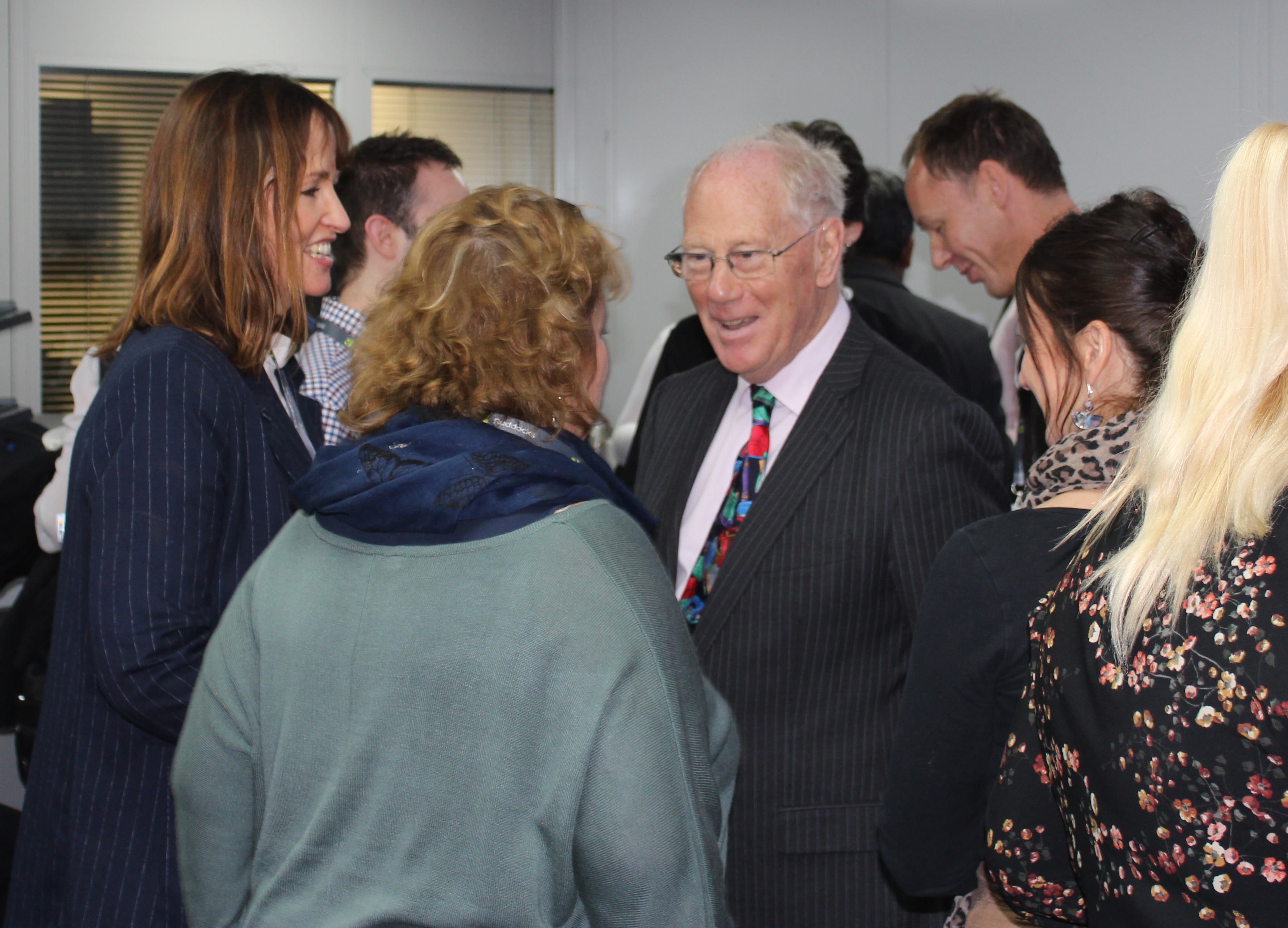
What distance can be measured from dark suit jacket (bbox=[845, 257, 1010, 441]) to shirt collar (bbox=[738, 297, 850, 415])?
736mm

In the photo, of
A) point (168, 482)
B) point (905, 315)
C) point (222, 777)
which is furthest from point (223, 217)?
point (905, 315)

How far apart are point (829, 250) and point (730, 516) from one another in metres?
0.54

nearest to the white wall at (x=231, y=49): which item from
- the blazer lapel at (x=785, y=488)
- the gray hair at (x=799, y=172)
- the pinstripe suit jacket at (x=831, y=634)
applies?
the gray hair at (x=799, y=172)

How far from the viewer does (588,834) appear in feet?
3.53

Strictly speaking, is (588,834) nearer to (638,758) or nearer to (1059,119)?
(638,758)

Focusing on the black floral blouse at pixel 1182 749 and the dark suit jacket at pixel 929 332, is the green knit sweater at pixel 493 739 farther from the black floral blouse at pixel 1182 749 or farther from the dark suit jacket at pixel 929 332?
the dark suit jacket at pixel 929 332

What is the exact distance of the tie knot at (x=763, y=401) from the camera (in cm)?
198

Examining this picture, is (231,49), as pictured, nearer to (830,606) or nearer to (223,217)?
(223,217)

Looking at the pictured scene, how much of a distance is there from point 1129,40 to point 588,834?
14.6 feet

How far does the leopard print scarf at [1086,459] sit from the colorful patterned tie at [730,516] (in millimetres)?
608

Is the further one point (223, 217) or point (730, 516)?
point (730, 516)

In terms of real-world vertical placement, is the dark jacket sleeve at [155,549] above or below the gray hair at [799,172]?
below

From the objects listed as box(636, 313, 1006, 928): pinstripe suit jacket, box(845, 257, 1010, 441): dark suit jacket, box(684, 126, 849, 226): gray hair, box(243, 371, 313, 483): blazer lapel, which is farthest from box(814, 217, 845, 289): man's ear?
box(243, 371, 313, 483): blazer lapel

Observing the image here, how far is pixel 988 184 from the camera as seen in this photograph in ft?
9.24
